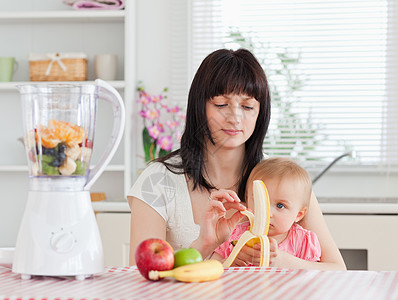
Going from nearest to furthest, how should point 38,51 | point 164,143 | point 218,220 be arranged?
point 218,220 < point 164,143 < point 38,51

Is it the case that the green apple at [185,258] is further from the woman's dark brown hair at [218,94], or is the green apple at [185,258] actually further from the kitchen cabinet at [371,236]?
the kitchen cabinet at [371,236]

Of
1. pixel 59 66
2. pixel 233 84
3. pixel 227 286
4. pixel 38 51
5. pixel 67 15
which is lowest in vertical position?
pixel 227 286

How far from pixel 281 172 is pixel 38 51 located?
7.33ft

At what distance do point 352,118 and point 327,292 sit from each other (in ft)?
8.09

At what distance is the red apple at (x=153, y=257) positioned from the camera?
971 millimetres

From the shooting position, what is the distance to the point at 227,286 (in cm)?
95

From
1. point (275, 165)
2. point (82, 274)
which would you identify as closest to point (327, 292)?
point (82, 274)

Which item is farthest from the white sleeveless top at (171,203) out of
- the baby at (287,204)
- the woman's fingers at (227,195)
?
the woman's fingers at (227,195)

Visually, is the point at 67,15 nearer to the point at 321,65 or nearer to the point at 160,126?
the point at 160,126

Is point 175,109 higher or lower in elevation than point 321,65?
lower

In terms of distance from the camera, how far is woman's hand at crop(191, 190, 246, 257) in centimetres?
127

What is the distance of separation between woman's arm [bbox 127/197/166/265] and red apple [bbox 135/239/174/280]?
2.30 feet

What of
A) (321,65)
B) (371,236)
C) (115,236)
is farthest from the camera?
A: (321,65)

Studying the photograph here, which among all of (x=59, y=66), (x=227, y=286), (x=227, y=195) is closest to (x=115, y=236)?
(x=59, y=66)
